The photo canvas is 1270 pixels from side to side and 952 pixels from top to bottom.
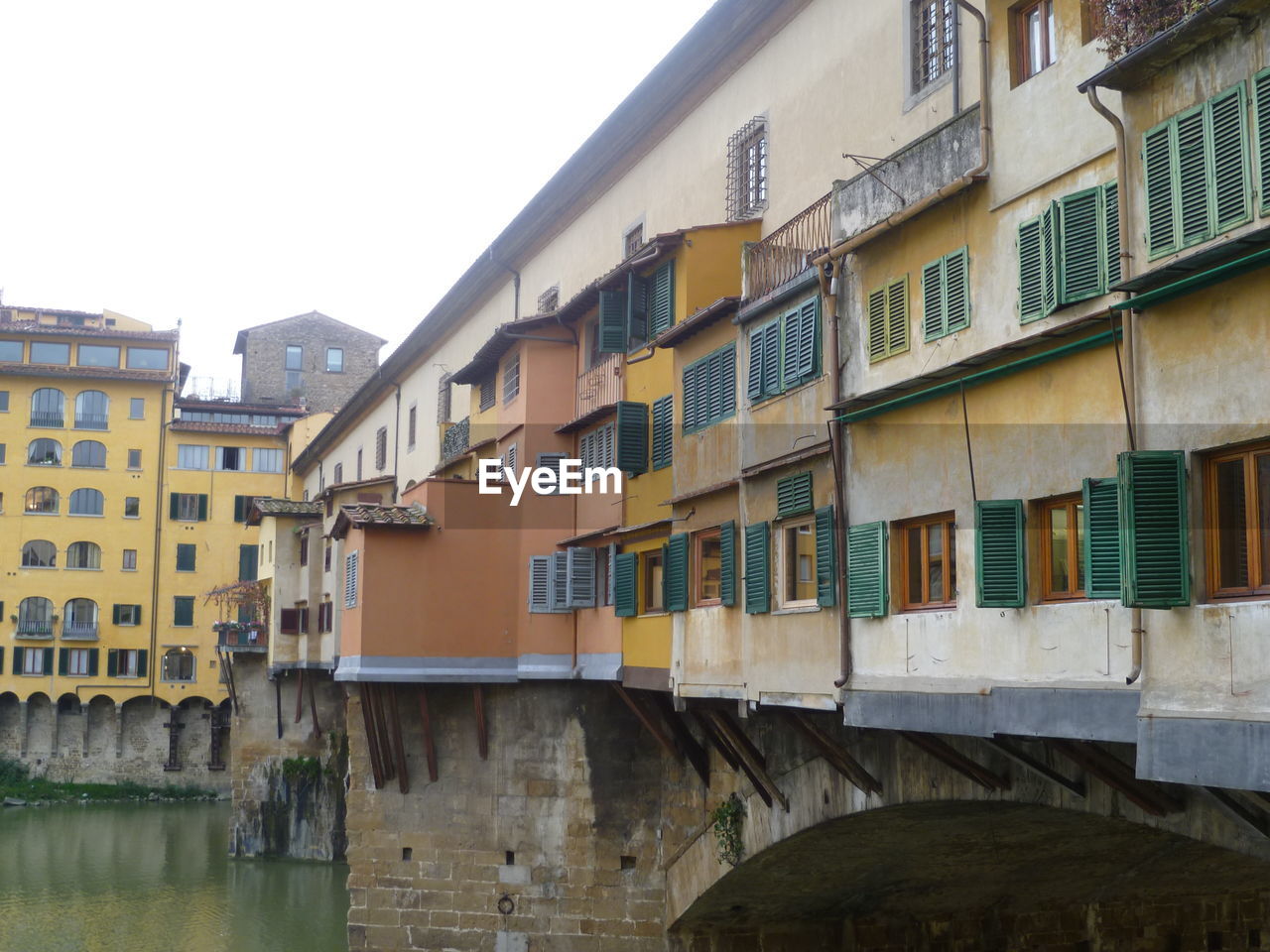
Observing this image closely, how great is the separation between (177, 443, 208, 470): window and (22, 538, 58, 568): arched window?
19.4ft

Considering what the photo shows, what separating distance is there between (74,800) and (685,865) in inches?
1667

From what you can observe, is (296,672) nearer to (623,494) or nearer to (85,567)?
(85,567)

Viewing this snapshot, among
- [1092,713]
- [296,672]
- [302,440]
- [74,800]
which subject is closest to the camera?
[1092,713]

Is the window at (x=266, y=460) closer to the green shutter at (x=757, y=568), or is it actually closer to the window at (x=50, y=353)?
the window at (x=50, y=353)

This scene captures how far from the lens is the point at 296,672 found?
41125 mm

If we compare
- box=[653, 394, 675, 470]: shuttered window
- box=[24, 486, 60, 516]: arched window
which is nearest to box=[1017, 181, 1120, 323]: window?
box=[653, 394, 675, 470]: shuttered window

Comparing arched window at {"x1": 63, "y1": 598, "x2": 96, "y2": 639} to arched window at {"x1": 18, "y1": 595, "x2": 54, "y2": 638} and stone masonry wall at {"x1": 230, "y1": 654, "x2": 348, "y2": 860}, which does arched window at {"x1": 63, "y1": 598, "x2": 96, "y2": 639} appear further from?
stone masonry wall at {"x1": 230, "y1": 654, "x2": 348, "y2": 860}

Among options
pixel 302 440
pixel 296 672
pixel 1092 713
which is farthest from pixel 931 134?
pixel 302 440

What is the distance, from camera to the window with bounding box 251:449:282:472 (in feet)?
199

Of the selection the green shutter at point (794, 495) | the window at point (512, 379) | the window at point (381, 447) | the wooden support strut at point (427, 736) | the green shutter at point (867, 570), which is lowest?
the wooden support strut at point (427, 736)

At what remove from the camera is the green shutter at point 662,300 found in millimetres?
17531

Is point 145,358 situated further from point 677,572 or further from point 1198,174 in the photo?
point 1198,174

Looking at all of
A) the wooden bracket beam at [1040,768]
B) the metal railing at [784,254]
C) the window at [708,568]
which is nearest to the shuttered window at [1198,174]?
the wooden bracket beam at [1040,768]

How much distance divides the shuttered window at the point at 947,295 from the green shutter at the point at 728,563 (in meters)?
4.25
